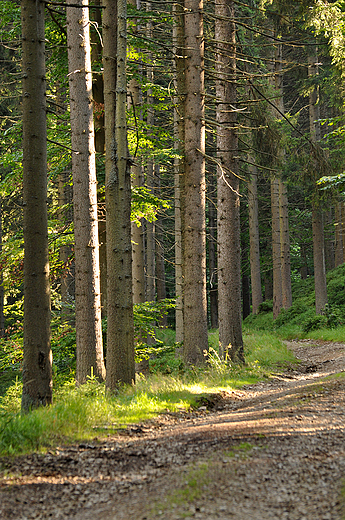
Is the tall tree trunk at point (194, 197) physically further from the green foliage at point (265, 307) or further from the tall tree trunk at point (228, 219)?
the green foliage at point (265, 307)

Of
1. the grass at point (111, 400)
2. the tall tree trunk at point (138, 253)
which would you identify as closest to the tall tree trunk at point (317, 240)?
the grass at point (111, 400)

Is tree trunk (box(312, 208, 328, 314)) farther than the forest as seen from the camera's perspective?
Yes

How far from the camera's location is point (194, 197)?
10250 millimetres

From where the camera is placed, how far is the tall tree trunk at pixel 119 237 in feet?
25.4

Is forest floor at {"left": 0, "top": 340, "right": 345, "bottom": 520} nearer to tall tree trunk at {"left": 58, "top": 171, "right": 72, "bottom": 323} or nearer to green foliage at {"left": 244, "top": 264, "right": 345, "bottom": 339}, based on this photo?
tall tree trunk at {"left": 58, "top": 171, "right": 72, "bottom": 323}

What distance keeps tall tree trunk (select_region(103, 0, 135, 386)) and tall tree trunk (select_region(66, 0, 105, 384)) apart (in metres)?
1.50

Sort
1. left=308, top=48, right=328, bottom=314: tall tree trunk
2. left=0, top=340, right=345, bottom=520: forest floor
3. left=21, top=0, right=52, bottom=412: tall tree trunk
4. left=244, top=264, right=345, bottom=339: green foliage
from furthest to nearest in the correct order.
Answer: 1. left=308, top=48, right=328, bottom=314: tall tree trunk
2. left=244, top=264, right=345, bottom=339: green foliage
3. left=21, top=0, right=52, bottom=412: tall tree trunk
4. left=0, top=340, right=345, bottom=520: forest floor

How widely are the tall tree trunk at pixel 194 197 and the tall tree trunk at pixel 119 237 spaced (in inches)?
98.7

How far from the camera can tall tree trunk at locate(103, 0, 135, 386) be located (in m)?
7.75

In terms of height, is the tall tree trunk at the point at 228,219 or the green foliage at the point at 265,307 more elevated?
the tall tree trunk at the point at 228,219

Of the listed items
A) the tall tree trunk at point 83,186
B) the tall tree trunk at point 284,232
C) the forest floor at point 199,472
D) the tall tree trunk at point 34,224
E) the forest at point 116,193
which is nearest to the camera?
the forest floor at point 199,472

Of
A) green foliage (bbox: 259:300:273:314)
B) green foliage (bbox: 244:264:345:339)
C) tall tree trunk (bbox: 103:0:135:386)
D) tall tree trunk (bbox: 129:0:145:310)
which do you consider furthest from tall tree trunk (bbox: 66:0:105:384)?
green foliage (bbox: 259:300:273:314)

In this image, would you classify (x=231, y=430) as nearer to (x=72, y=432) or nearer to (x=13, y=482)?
(x=72, y=432)

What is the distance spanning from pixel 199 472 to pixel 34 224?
13.7 feet
